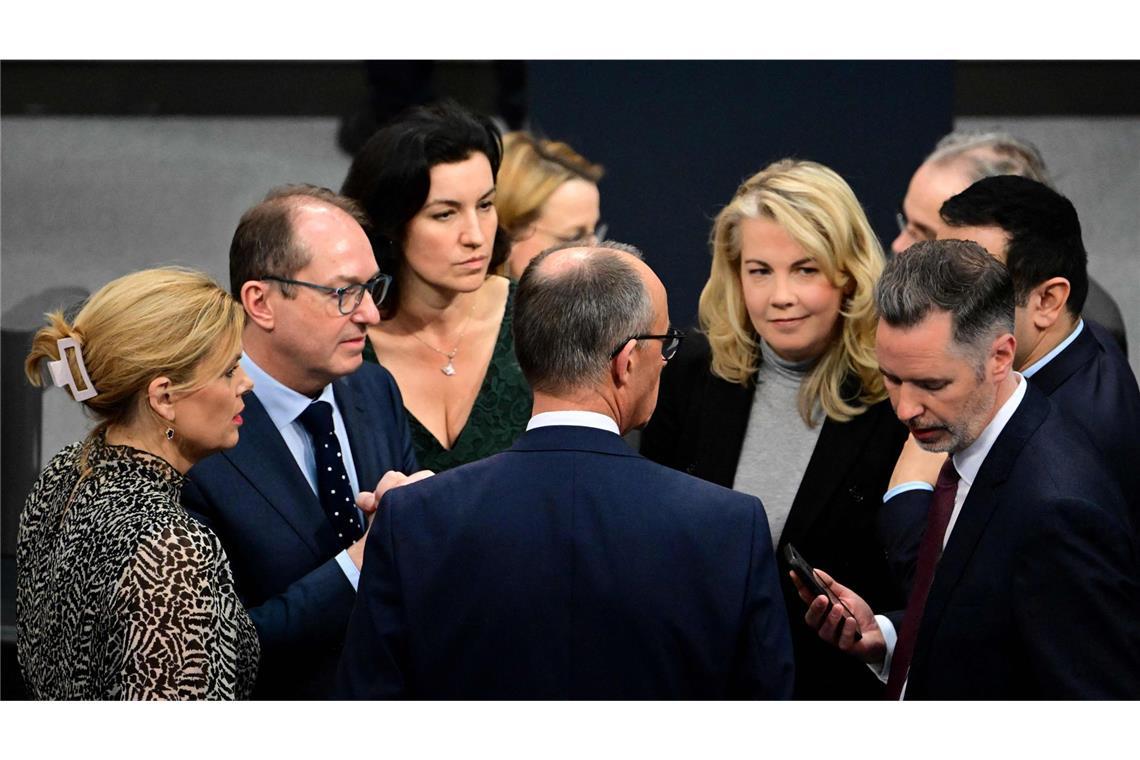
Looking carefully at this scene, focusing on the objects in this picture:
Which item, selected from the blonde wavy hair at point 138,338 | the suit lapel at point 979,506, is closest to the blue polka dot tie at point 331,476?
the blonde wavy hair at point 138,338

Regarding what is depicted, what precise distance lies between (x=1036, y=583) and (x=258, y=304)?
5.91 feet

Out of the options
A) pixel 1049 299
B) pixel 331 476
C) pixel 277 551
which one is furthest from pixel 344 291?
pixel 1049 299

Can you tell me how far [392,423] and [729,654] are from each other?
133cm

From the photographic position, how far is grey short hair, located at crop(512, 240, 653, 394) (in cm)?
243

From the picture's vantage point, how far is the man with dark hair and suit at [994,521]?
93.4 inches

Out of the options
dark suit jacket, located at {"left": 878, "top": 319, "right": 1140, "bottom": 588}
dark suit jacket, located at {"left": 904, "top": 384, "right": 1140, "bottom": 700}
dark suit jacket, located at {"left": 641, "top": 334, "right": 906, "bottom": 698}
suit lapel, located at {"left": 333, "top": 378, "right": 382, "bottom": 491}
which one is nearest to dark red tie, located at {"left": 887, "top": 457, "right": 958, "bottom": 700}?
dark suit jacket, located at {"left": 904, "top": 384, "right": 1140, "bottom": 700}

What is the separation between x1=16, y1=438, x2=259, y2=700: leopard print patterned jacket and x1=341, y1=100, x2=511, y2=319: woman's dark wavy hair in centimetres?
127

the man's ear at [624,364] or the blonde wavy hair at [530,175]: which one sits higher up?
the blonde wavy hair at [530,175]

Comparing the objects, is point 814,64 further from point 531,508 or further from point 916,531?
point 531,508

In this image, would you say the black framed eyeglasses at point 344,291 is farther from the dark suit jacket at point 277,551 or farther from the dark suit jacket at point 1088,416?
the dark suit jacket at point 1088,416

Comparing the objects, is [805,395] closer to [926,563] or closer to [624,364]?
[926,563]

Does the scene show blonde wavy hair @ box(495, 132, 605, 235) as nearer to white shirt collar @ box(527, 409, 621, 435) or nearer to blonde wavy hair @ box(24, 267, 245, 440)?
blonde wavy hair @ box(24, 267, 245, 440)

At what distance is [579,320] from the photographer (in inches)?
95.7

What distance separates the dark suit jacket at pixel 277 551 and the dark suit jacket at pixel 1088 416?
1.23 m
